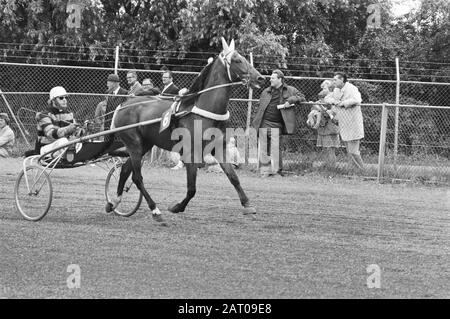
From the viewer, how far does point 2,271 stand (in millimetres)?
7848

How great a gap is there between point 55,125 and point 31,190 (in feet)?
2.89

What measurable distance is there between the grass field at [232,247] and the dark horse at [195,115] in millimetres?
467

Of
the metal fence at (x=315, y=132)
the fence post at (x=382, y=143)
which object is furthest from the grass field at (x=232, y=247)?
the metal fence at (x=315, y=132)

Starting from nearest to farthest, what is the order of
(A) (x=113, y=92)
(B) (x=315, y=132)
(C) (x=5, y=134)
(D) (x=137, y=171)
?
(D) (x=137, y=171), (A) (x=113, y=92), (B) (x=315, y=132), (C) (x=5, y=134)

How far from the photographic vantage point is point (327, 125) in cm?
1756

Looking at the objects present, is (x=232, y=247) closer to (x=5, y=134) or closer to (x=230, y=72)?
(x=230, y=72)

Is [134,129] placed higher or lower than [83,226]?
higher

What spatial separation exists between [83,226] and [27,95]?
1037 centimetres

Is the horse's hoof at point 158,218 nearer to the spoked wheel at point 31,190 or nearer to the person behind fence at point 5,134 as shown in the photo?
the spoked wheel at point 31,190

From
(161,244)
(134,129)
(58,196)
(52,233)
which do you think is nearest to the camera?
(161,244)

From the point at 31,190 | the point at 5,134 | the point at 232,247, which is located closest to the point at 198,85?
the point at 31,190

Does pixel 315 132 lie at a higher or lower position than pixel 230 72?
lower
